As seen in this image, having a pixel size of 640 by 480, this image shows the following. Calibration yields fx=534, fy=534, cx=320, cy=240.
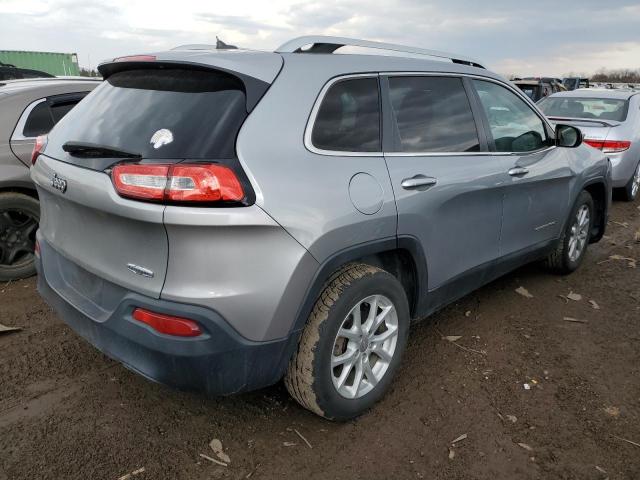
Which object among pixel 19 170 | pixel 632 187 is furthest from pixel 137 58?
pixel 632 187

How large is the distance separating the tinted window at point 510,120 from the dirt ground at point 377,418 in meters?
1.32

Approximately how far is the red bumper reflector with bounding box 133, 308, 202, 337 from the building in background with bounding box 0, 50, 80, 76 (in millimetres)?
25105

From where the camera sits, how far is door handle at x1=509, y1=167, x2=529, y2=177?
3.52 m

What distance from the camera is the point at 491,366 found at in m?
3.30

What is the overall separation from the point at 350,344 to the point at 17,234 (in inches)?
125

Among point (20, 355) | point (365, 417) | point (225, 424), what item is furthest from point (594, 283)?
point (20, 355)

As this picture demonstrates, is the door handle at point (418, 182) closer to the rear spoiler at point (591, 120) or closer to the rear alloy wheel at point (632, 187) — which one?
the rear spoiler at point (591, 120)

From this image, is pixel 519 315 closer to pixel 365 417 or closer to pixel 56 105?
pixel 365 417

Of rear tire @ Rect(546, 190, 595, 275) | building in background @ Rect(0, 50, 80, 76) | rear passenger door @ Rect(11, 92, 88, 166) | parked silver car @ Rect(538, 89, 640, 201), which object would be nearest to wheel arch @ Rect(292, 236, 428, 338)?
rear tire @ Rect(546, 190, 595, 275)

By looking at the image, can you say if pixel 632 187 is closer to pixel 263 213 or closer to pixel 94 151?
pixel 263 213

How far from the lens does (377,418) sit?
9.07ft

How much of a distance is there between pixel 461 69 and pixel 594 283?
2.57 metres

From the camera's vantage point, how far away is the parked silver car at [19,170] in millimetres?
4195

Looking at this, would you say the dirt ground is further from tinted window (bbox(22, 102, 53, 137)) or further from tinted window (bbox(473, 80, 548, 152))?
tinted window (bbox(22, 102, 53, 137))
